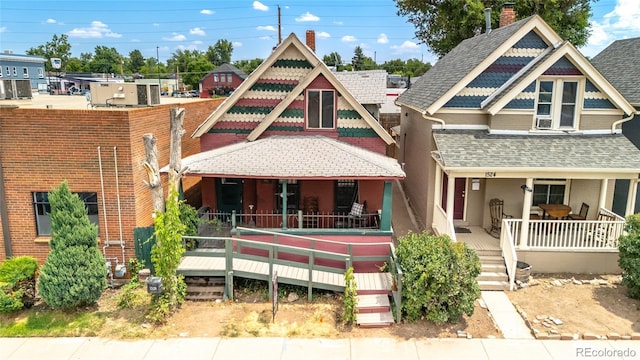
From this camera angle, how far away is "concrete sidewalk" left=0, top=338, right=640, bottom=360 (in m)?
9.27

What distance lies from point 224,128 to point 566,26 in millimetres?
26924

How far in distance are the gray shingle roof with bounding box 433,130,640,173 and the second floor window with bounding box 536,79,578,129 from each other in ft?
1.51

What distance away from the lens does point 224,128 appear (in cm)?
1509

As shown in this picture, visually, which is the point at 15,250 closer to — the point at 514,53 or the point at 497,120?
the point at 497,120

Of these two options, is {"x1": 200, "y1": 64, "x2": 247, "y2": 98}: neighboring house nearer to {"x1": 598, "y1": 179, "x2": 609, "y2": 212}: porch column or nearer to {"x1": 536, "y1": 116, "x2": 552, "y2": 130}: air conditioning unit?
{"x1": 536, "y1": 116, "x2": 552, "y2": 130}: air conditioning unit

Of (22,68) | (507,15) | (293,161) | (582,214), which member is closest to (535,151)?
(582,214)

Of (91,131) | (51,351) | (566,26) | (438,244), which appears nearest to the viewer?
(51,351)

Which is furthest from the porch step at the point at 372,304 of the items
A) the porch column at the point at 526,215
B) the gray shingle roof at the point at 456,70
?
the gray shingle roof at the point at 456,70

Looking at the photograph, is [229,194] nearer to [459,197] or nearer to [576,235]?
[459,197]

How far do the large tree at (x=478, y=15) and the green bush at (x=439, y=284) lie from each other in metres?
23.1

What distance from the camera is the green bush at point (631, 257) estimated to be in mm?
11281

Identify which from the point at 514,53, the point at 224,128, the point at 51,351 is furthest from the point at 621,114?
the point at 51,351

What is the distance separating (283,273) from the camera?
11859 mm

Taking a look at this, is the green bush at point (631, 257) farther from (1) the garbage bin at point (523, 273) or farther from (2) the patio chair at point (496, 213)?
(2) the patio chair at point (496, 213)
